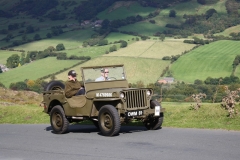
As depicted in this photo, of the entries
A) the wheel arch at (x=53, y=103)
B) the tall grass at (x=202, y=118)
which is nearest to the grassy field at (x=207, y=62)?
the tall grass at (x=202, y=118)

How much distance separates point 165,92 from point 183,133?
19618 mm

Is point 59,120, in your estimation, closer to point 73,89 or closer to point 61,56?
point 73,89

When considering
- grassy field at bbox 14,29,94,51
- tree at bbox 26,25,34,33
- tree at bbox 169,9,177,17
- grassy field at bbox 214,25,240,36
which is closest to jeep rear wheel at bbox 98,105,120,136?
grassy field at bbox 14,29,94,51

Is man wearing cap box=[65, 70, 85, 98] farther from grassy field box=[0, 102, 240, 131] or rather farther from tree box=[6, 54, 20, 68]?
tree box=[6, 54, 20, 68]

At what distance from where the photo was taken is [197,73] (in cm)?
8950

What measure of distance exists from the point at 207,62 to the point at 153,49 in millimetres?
18380

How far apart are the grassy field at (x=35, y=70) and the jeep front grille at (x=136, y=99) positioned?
250ft

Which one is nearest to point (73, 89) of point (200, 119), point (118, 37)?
point (200, 119)

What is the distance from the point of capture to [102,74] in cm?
1719

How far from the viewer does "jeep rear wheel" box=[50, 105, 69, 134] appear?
16688 millimetres

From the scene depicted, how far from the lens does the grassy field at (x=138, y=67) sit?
293ft

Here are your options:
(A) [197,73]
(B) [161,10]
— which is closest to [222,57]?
(A) [197,73]

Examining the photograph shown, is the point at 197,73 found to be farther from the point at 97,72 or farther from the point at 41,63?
the point at 97,72

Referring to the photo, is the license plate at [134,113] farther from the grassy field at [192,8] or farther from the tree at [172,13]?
the tree at [172,13]
